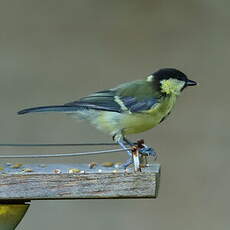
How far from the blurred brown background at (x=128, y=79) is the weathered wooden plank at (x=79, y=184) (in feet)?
8.15

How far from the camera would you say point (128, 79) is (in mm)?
5121

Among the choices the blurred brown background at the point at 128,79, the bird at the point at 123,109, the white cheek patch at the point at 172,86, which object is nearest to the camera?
the bird at the point at 123,109

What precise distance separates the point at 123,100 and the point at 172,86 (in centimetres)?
26

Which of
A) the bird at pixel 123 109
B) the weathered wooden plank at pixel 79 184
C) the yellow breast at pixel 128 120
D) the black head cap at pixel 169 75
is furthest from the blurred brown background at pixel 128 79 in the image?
the weathered wooden plank at pixel 79 184

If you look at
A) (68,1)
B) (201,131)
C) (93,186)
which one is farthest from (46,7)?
(93,186)

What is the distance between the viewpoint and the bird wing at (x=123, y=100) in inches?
140

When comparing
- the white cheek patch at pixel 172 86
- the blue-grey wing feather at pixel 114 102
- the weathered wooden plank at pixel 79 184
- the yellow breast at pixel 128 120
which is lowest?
the weathered wooden plank at pixel 79 184

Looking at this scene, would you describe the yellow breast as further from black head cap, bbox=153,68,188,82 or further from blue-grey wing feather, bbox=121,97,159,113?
black head cap, bbox=153,68,188,82

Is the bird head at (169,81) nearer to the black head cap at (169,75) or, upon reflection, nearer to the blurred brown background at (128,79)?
the black head cap at (169,75)

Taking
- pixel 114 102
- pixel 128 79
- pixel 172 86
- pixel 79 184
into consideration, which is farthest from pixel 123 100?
pixel 128 79

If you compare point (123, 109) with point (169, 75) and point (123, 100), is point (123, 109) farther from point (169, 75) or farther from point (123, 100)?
point (169, 75)

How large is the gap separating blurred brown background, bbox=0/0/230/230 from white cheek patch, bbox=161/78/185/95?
1.30m

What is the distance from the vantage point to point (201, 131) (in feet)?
16.9

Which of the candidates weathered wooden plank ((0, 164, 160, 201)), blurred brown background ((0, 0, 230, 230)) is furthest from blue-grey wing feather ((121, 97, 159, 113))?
blurred brown background ((0, 0, 230, 230))
